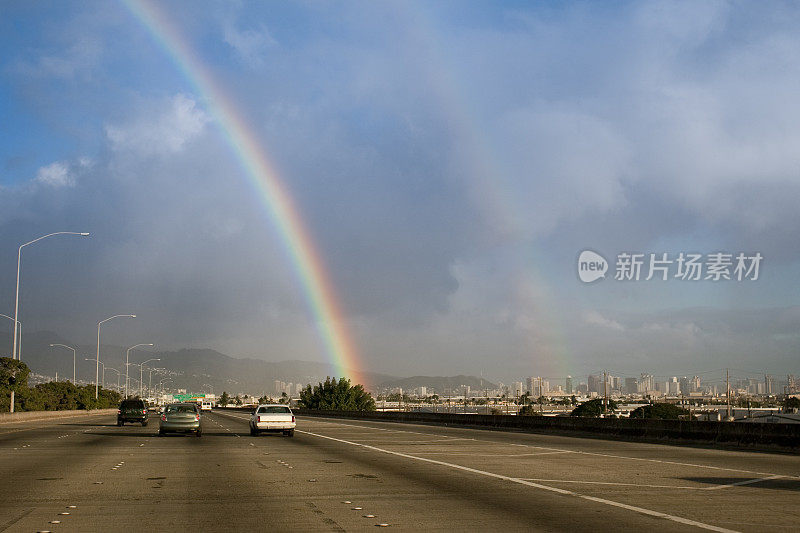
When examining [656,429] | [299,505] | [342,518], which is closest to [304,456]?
[299,505]

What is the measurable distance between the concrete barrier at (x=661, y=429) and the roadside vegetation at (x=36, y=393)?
41.8 meters

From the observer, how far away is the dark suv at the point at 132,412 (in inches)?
2223

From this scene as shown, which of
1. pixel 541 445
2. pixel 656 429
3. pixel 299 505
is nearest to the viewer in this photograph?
pixel 299 505

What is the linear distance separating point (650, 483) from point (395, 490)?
5.53m

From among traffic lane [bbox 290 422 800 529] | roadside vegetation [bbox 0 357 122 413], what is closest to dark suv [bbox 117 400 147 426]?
roadside vegetation [bbox 0 357 122 413]

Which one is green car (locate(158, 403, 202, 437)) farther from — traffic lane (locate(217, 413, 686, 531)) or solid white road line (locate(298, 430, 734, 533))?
traffic lane (locate(217, 413, 686, 531))

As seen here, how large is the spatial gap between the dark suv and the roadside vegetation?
17.4 m

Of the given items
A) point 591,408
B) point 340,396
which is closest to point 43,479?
point 591,408

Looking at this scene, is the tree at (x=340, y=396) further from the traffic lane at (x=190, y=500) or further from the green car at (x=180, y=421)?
the traffic lane at (x=190, y=500)

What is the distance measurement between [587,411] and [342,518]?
4966 inches

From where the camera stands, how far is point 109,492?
16.1 m

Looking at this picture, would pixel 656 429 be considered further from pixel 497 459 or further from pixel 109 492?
pixel 109 492

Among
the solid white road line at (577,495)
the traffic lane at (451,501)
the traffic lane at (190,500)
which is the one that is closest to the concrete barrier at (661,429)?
the solid white road line at (577,495)

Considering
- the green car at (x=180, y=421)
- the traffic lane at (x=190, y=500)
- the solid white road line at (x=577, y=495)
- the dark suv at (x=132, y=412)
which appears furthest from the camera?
the dark suv at (x=132, y=412)
